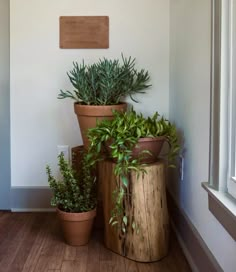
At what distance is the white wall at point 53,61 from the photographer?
2412 mm

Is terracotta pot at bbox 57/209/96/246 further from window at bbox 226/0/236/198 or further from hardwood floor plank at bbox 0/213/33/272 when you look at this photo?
window at bbox 226/0/236/198

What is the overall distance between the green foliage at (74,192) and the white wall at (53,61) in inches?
18.6

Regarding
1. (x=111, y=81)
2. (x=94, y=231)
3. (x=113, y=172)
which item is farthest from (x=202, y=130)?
(x=94, y=231)

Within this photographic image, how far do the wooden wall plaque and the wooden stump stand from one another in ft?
2.93

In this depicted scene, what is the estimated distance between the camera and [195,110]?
1.79 m

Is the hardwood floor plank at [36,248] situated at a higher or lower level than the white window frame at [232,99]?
lower

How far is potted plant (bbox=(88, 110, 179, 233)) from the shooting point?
1778mm

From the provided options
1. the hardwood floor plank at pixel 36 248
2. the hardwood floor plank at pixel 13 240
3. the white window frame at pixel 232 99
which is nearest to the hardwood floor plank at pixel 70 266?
the hardwood floor plank at pixel 36 248

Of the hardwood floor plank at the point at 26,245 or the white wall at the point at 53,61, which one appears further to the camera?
the white wall at the point at 53,61

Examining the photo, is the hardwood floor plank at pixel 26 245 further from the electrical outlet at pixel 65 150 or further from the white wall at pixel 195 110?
the white wall at pixel 195 110

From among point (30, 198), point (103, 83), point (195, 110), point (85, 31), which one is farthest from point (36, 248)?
point (85, 31)

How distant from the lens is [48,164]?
2.55 m

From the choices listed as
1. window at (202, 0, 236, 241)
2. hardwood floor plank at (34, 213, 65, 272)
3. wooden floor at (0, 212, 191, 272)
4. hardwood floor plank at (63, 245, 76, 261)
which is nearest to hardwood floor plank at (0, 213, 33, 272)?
wooden floor at (0, 212, 191, 272)

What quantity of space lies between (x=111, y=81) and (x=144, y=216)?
0.78m
